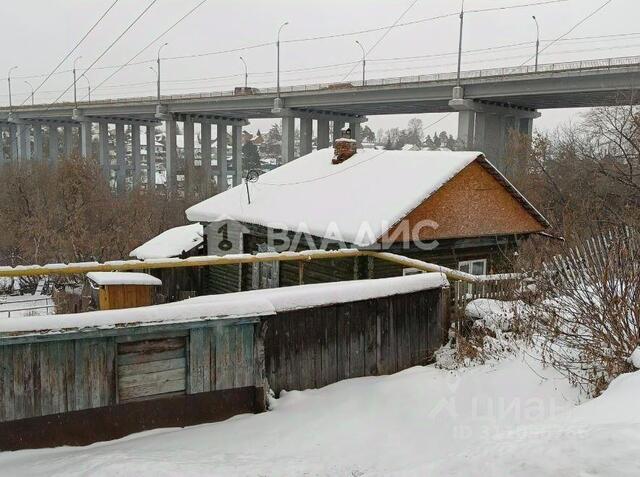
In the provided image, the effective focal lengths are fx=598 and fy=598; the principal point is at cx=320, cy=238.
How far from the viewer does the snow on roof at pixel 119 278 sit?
10.5 metres

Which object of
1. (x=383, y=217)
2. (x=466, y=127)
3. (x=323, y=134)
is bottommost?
(x=383, y=217)

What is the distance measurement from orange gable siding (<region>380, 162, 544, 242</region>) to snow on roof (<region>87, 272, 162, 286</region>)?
5573 mm

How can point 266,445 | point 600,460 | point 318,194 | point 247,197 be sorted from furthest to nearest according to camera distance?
point 247,197
point 318,194
point 266,445
point 600,460

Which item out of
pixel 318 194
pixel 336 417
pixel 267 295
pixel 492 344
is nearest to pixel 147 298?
pixel 267 295

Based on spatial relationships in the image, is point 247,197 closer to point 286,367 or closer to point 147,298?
point 147,298

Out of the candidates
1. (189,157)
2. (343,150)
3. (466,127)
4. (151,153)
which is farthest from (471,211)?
(151,153)

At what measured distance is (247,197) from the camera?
19.3m

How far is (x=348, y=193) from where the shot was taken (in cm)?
1616

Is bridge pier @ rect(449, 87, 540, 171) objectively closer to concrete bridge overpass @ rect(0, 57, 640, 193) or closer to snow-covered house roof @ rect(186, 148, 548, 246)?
concrete bridge overpass @ rect(0, 57, 640, 193)

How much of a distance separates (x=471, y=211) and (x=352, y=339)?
8329 millimetres

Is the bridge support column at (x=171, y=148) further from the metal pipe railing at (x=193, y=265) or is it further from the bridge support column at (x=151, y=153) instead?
the metal pipe railing at (x=193, y=265)

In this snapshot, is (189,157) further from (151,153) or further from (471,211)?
(471,211)

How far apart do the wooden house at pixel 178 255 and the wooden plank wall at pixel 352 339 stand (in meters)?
8.42

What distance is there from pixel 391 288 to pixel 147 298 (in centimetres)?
484
